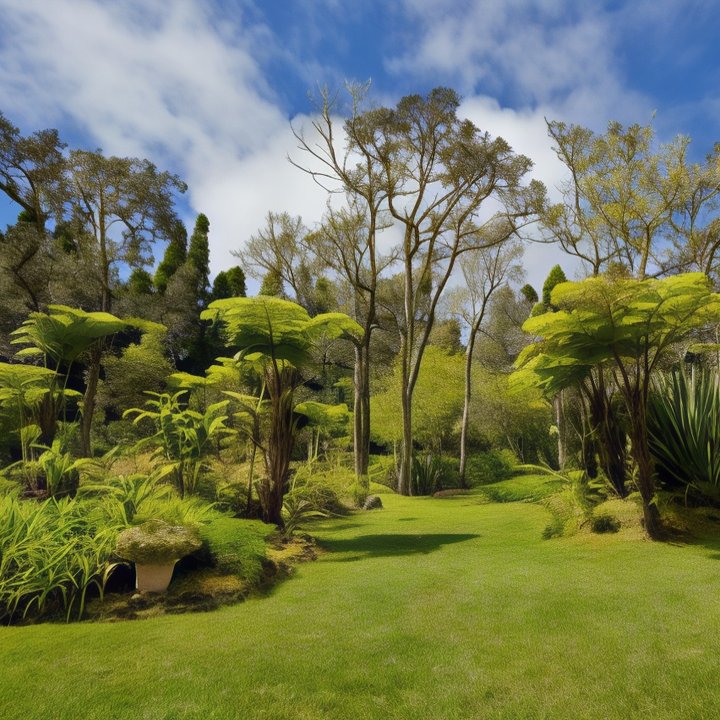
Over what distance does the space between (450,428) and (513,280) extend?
22.4ft

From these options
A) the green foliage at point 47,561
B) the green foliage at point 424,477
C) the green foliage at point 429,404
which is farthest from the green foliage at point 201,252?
the green foliage at point 47,561

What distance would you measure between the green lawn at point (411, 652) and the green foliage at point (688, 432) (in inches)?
70.0

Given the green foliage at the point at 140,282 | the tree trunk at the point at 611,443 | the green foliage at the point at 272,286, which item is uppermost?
the green foliage at the point at 140,282

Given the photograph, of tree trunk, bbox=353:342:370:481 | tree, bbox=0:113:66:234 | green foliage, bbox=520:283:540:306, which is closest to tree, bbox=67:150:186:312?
tree, bbox=0:113:66:234

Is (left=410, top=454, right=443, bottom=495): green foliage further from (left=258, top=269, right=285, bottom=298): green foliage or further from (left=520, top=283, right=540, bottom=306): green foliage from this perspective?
(left=520, top=283, right=540, bottom=306): green foliage

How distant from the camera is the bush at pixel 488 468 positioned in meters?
18.5

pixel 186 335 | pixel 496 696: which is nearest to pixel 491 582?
pixel 496 696

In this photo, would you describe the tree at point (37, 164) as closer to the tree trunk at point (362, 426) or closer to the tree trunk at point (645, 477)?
the tree trunk at point (362, 426)

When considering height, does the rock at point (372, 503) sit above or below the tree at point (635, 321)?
below

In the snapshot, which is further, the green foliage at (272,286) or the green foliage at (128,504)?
the green foliage at (272,286)

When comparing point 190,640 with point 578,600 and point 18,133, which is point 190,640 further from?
point 18,133

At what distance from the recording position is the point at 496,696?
227 cm

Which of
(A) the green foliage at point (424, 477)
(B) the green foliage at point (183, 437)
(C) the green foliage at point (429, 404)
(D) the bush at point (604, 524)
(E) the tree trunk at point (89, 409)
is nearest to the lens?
(D) the bush at point (604, 524)

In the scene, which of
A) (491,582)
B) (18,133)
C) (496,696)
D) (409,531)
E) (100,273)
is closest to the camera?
(496,696)
